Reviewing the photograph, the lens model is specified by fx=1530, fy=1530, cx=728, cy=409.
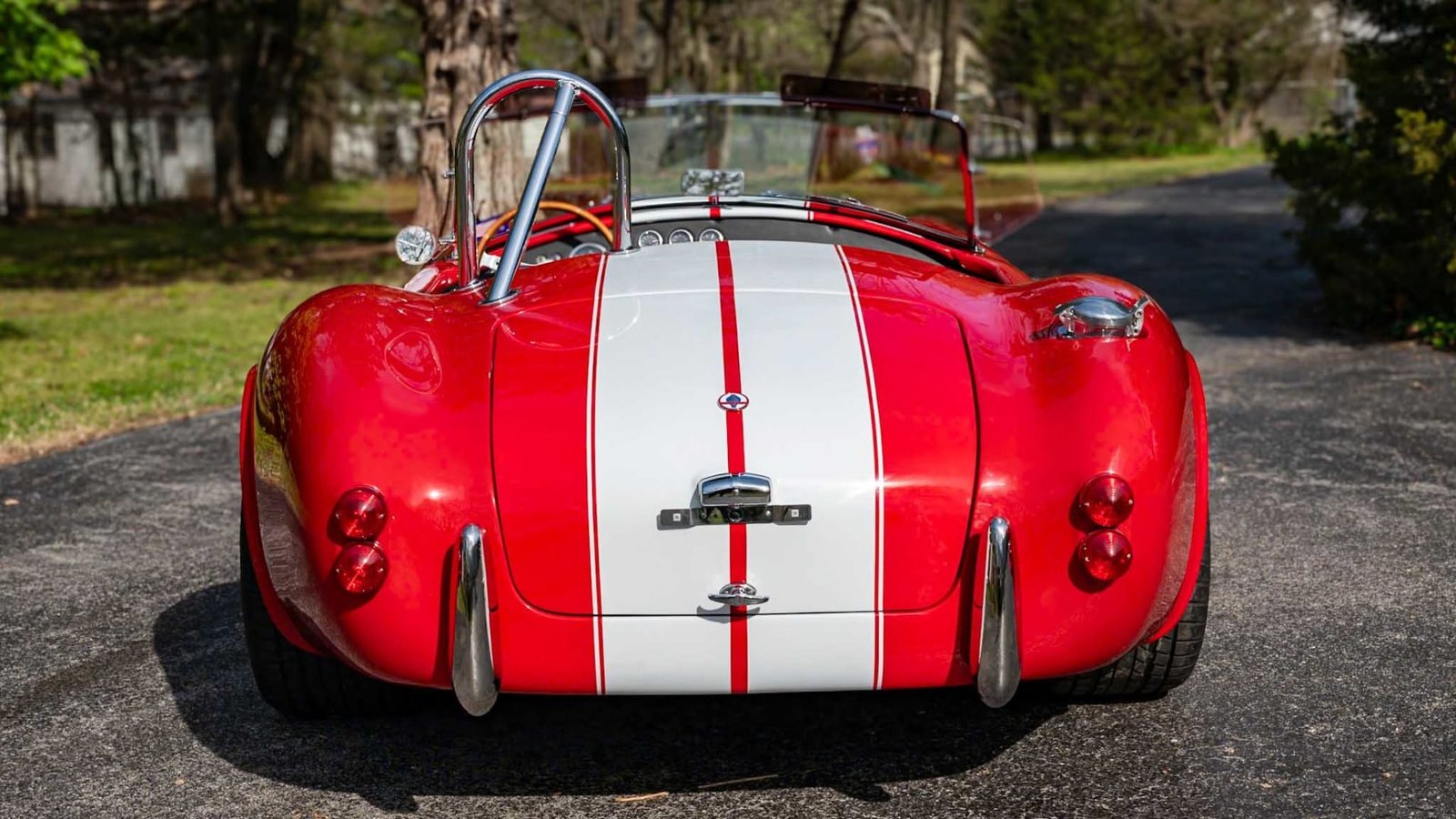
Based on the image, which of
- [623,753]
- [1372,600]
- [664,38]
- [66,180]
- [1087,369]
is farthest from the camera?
[66,180]

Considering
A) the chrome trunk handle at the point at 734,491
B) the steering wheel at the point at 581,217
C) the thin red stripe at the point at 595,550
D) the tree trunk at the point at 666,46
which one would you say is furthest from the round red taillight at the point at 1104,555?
the tree trunk at the point at 666,46

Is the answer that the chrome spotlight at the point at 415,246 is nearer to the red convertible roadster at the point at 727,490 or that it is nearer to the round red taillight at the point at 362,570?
the red convertible roadster at the point at 727,490

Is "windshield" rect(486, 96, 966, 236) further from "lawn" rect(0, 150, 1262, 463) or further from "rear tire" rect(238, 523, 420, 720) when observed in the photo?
"rear tire" rect(238, 523, 420, 720)

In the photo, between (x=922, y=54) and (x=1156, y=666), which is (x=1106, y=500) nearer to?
(x=1156, y=666)

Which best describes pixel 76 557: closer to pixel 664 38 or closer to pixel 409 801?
pixel 409 801

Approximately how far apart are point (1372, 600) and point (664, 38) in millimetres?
27057

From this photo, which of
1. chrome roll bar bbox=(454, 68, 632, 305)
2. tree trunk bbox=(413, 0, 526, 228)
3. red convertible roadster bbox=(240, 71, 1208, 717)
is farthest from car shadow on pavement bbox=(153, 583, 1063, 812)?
tree trunk bbox=(413, 0, 526, 228)

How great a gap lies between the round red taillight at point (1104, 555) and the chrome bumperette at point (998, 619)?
154mm

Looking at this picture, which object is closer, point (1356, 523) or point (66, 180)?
point (1356, 523)

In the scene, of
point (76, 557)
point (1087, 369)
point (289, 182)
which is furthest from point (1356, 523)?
point (289, 182)

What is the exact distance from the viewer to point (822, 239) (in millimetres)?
4613

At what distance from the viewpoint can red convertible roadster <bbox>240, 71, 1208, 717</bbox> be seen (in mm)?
2867

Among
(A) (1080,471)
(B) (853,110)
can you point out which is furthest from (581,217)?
(A) (1080,471)

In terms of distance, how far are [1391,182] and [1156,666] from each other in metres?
6.29
